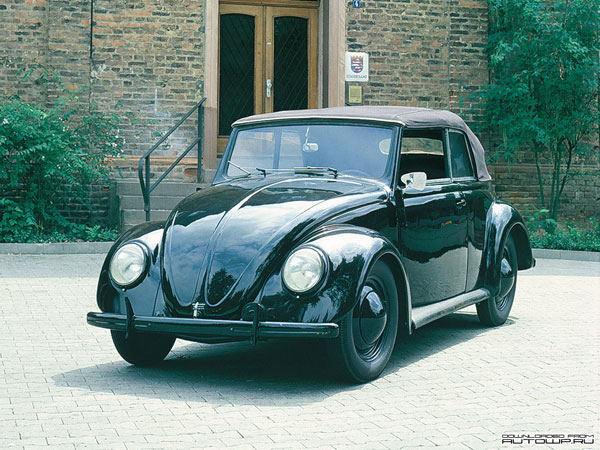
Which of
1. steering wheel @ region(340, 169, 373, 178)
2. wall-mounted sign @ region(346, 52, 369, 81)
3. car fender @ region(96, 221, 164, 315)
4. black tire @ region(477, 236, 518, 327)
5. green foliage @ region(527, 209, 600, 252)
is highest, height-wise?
wall-mounted sign @ region(346, 52, 369, 81)

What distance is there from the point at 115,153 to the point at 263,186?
29.4 feet

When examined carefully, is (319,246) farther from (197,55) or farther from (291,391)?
(197,55)

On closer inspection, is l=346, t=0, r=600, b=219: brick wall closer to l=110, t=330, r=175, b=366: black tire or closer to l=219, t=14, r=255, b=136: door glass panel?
l=219, t=14, r=255, b=136: door glass panel

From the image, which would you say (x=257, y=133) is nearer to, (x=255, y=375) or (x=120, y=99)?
(x=255, y=375)

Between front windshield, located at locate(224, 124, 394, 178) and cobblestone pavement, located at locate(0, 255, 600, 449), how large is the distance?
1330 millimetres

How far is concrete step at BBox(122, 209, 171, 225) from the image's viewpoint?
1368 cm

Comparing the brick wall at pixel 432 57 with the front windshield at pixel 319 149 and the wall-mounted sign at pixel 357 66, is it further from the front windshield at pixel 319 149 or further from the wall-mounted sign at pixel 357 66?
Result: the front windshield at pixel 319 149

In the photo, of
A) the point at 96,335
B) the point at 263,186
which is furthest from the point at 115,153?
the point at 263,186

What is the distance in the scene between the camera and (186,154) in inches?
593

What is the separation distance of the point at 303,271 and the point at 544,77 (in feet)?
39.3

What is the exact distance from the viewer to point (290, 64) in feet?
54.3

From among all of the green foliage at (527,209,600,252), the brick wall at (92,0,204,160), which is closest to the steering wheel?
the green foliage at (527,209,600,252)

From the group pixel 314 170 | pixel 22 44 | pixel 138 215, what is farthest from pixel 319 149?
pixel 22 44

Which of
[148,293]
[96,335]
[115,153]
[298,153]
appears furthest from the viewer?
[115,153]
